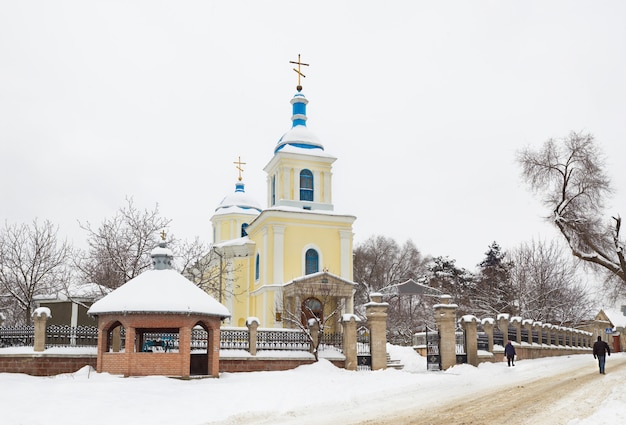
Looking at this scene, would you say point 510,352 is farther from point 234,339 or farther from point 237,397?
point 237,397

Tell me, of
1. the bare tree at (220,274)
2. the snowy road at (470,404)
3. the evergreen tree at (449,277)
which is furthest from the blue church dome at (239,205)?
the snowy road at (470,404)

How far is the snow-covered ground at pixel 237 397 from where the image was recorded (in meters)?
11.6

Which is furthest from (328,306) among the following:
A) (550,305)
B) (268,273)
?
(550,305)

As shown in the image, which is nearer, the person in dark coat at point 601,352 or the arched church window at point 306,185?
the person in dark coat at point 601,352

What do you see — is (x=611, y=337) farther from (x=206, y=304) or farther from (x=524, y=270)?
(x=206, y=304)

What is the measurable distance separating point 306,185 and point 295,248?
3.98m

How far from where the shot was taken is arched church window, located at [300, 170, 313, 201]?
35.7 metres

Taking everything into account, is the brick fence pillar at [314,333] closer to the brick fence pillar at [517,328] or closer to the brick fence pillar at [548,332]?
the brick fence pillar at [517,328]

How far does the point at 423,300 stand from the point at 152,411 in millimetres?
51964

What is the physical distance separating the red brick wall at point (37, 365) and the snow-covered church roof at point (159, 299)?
8.41 ft

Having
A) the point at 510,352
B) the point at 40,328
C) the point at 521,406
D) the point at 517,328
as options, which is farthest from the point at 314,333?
the point at 521,406

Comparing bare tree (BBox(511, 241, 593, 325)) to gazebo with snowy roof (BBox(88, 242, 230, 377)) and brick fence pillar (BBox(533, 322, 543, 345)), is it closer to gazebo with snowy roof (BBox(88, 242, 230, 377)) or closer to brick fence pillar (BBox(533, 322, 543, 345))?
brick fence pillar (BBox(533, 322, 543, 345))

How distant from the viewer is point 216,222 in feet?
158

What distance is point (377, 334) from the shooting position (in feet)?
78.0
